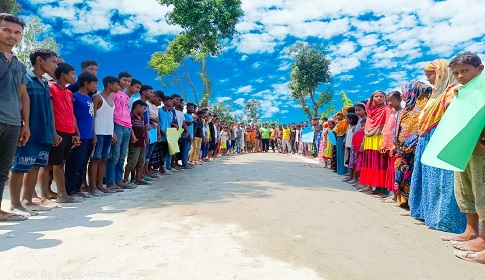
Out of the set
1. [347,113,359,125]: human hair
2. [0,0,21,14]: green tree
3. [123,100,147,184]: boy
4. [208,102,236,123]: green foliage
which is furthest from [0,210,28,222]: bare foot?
[208,102,236,123]: green foliage

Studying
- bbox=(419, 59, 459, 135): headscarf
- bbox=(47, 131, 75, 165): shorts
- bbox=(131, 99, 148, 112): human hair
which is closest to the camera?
bbox=(419, 59, 459, 135): headscarf

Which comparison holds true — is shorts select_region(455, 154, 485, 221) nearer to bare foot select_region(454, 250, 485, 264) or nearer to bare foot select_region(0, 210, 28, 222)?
bare foot select_region(454, 250, 485, 264)

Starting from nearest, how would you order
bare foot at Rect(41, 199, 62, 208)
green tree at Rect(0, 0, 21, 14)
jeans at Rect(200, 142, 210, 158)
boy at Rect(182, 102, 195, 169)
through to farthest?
bare foot at Rect(41, 199, 62, 208) < boy at Rect(182, 102, 195, 169) < green tree at Rect(0, 0, 21, 14) < jeans at Rect(200, 142, 210, 158)

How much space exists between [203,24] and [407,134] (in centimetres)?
1481

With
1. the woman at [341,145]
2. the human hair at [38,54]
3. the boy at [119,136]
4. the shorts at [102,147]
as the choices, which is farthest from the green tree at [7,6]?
the woman at [341,145]

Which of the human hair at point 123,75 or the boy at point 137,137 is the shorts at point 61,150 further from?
the human hair at point 123,75

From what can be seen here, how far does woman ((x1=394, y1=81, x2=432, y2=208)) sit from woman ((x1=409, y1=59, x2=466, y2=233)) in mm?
296

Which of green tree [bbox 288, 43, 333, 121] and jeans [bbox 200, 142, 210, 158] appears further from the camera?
green tree [bbox 288, 43, 333, 121]

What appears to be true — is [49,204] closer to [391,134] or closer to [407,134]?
[407,134]

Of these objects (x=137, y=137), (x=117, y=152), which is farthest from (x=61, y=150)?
(x=137, y=137)

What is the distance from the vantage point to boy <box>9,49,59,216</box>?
3389 mm

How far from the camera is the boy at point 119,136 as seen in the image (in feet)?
16.9

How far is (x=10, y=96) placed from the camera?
304 cm

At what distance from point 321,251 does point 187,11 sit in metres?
16.8
